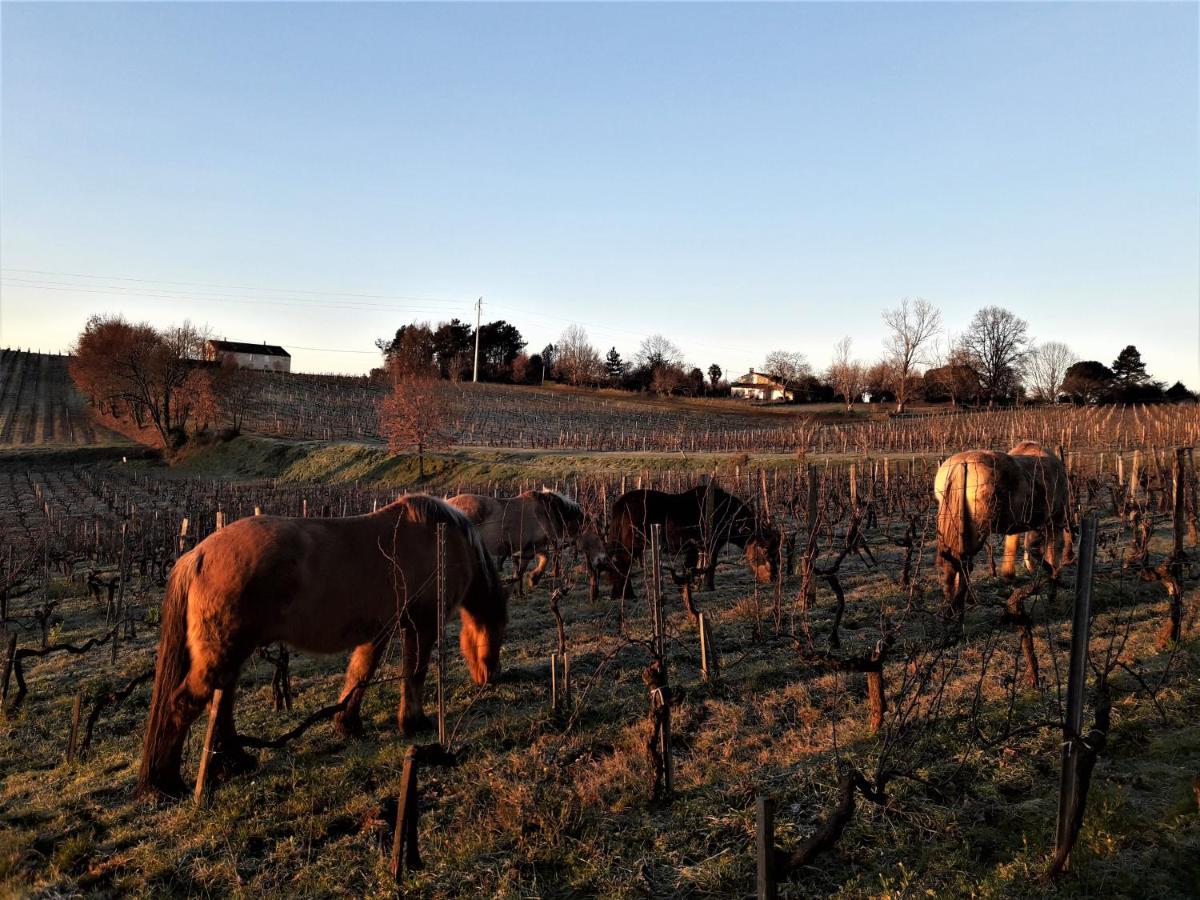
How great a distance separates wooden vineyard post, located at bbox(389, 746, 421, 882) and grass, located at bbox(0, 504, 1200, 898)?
112mm

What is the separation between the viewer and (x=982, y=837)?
4184mm

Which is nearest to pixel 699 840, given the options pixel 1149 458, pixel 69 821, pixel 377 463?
pixel 69 821

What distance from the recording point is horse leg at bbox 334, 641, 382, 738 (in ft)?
20.4

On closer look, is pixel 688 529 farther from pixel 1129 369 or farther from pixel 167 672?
pixel 1129 369

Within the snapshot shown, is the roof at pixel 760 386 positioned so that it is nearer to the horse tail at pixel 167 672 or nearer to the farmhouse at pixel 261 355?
the farmhouse at pixel 261 355

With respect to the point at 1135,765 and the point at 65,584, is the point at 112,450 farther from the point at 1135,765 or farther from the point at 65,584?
the point at 1135,765

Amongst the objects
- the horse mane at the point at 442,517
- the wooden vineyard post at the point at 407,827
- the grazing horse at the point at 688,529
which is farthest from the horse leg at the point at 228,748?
the grazing horse at the point at 688,529

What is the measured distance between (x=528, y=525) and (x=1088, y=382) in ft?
210

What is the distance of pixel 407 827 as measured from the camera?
4156 millimetres

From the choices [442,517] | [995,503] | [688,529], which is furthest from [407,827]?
[688,529]

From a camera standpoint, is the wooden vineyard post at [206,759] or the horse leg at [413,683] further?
the horse leg at [413,683]

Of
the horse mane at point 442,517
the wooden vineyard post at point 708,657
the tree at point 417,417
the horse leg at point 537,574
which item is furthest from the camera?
the tree at point 417,417

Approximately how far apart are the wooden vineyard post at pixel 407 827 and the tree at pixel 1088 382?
65.9 meters

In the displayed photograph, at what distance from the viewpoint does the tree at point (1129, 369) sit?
60.4 meters
